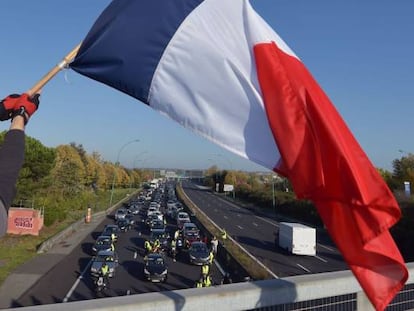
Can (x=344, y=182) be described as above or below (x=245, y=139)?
below

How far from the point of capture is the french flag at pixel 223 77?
3684 mm

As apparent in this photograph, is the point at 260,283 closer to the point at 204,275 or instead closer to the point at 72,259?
the point at 204,275

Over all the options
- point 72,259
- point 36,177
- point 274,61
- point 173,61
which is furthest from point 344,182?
point 36,177

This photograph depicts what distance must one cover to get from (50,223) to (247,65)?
50.2 m

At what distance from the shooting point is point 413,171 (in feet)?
190

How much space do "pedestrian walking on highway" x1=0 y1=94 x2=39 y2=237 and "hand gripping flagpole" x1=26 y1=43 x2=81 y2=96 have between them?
Answer: 5.7 inches

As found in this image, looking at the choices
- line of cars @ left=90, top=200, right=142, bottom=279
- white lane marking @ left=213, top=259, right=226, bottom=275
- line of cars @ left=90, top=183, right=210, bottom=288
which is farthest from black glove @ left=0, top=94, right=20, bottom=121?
white lane marking @ left=213, top=259, right=226, bottom=275

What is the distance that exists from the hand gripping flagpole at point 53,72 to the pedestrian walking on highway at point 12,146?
144 millimetres

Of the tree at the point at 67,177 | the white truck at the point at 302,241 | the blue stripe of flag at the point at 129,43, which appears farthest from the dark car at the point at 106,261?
the tree at the point at 67,177

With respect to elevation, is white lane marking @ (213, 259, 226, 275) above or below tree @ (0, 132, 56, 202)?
below

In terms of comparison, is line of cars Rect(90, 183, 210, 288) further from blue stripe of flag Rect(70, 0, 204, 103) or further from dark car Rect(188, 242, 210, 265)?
blue stripe of flag Rect(70, 0, 204, 103)

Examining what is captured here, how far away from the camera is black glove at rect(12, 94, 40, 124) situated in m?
2.74

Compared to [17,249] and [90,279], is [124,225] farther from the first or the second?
[90,279]

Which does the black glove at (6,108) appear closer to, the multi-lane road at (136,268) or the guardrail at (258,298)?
the guardrail at (258,298)
